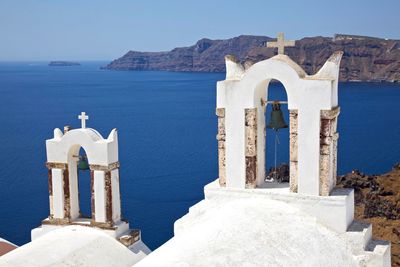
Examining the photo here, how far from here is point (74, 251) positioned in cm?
774

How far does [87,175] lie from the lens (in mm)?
37812

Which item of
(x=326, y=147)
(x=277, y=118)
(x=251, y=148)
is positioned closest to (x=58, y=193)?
(x=251, y=148)

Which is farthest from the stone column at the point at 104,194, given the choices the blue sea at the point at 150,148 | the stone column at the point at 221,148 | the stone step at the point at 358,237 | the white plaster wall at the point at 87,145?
the blue sea at the point at 150,148

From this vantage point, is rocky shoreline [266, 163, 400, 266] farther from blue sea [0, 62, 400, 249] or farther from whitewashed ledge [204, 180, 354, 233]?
whitewashed ledge [204, 180, 354, 233]

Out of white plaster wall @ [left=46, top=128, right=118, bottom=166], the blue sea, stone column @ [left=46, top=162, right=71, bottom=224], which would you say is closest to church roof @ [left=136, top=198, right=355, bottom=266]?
white plaster wall @ [left=46, top=128, right=118, bottom=166]

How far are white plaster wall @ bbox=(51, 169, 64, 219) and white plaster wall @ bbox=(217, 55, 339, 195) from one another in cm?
290

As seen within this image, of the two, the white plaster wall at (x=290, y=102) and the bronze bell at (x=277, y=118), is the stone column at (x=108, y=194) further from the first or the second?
the bronze bell at (x=277, y=118)

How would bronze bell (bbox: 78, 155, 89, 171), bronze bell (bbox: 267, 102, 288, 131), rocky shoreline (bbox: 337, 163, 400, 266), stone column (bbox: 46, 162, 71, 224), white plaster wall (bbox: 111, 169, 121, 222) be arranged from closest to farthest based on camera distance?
bronze bell (bbox: 267, 102, 288, 131), white plaster wall (bbox: 111, 169, 121, 222), stone column (bbox: 46, 162, 71, 224), bronze bell (bbox: 78, 155, 89, 171), rocky shoreline (bbox: 337, 163, 400, 266)

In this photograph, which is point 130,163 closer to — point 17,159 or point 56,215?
point 17,159

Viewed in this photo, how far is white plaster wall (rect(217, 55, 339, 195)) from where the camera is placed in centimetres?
754

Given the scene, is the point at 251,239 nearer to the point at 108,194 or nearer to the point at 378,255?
the point at 378,255

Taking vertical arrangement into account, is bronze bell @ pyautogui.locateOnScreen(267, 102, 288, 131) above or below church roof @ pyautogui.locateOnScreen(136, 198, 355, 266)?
above

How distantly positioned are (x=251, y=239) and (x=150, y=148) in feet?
143

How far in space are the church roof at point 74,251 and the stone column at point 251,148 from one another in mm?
2248
